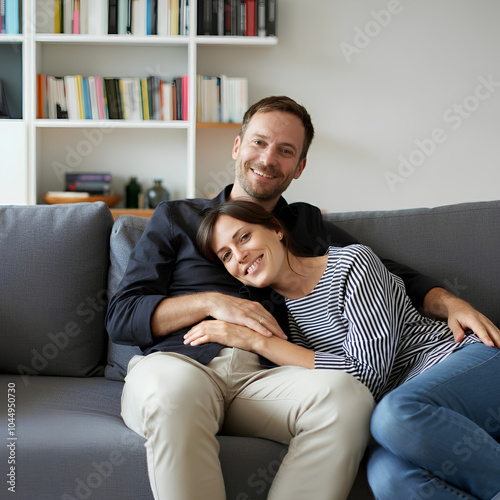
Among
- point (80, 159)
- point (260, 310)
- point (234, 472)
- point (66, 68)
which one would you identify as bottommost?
point (234, 472)

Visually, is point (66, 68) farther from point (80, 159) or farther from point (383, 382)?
point (383, 382)

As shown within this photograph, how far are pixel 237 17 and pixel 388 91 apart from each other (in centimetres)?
106

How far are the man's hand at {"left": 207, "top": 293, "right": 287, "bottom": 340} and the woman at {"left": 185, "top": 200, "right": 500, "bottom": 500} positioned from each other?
3cm

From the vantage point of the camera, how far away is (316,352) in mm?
1485

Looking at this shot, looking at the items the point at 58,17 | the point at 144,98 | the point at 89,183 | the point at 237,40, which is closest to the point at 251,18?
the point at 237,40

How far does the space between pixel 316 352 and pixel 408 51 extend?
2947 millimetres

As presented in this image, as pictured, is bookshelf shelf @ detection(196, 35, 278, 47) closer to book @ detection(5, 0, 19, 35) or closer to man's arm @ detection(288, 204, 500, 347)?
book @ detection(5, 0, 19, 35)

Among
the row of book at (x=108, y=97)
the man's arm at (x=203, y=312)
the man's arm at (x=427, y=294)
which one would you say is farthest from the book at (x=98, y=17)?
the man's arm at (x=203, y=312)

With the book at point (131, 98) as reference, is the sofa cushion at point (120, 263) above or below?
below

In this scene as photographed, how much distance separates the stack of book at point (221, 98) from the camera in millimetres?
3699

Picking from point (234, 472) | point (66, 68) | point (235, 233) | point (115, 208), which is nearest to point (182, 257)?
point (235, 233)

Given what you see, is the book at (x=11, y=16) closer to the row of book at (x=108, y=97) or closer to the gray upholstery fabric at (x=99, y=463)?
→ the row of book at (x=108, y=97)

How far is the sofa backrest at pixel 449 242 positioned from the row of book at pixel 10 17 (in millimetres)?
2635

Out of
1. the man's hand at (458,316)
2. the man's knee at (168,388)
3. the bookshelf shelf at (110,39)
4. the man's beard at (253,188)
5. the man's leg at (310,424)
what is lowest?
the man's leg at (310,424)
